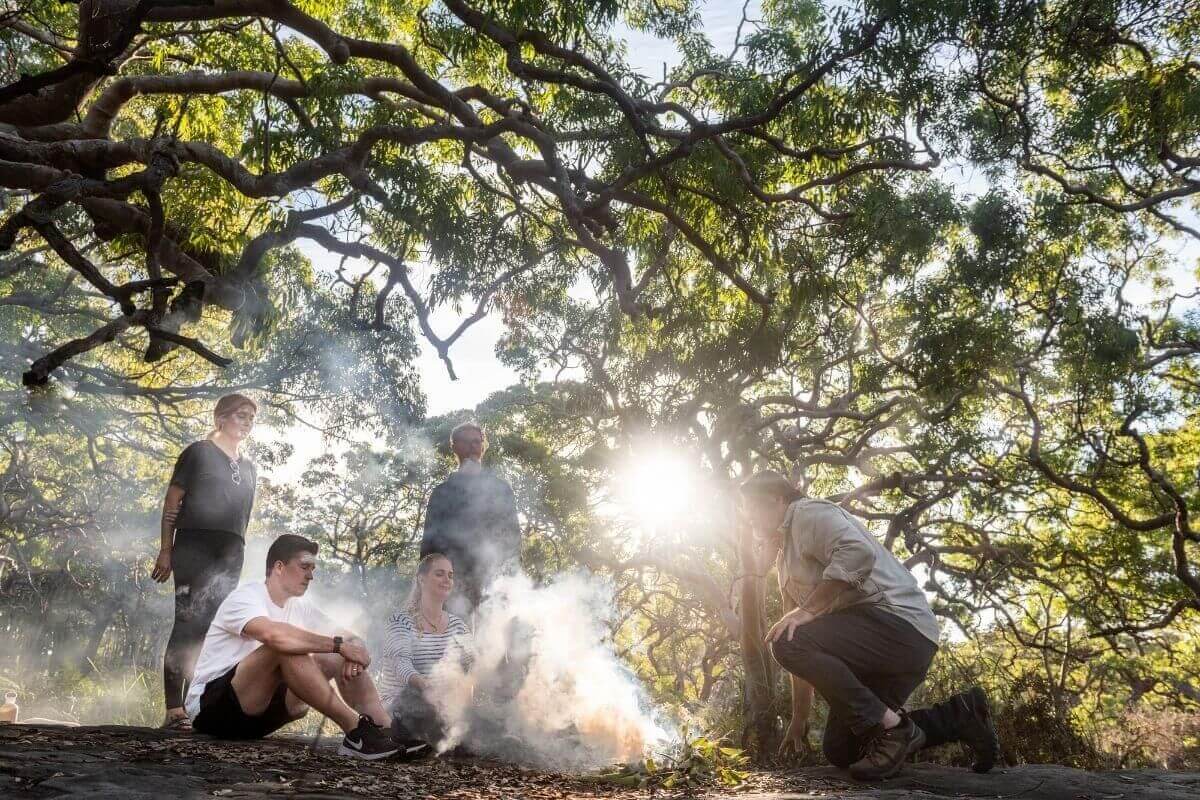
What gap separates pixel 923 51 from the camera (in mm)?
5840

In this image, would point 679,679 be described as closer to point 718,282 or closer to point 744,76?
point 718,282

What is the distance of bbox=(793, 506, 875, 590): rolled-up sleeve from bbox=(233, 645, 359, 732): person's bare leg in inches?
87.5

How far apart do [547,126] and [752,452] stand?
235 inches

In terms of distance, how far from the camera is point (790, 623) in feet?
12.2

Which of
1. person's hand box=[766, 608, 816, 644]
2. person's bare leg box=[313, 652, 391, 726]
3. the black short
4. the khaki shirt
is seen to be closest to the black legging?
the black short

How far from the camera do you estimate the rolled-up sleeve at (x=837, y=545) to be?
11.8 feet

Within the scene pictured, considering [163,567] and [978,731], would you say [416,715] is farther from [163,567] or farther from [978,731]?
[978,731]

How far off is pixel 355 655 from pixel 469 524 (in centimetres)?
187

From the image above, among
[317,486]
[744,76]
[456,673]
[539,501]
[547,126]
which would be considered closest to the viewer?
[456,673]

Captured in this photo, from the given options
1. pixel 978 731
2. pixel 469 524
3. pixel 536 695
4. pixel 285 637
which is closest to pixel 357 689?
pixel 285 637

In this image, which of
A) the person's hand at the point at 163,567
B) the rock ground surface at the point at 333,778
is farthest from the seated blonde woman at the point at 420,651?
the person's hand at the point at 163,567

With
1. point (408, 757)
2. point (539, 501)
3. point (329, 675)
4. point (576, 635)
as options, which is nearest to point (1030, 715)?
point (576, 635)

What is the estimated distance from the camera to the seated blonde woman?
432 centimetres

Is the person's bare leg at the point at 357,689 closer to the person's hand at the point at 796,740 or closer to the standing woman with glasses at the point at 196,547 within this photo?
the standing woman with glasses at the point at 196,547
